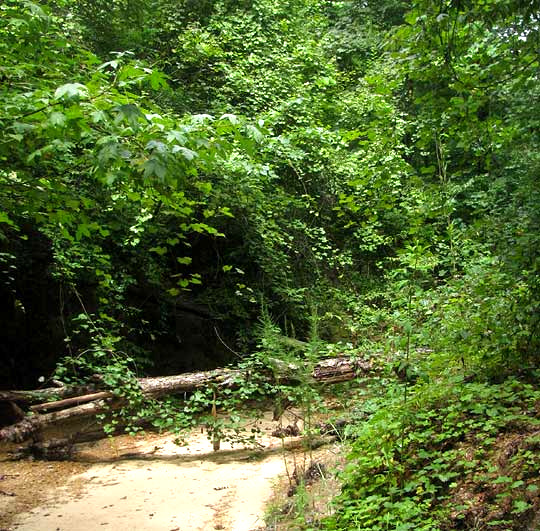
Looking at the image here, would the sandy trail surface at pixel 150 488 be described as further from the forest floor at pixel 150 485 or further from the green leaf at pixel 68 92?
the green leaf at pixel 68 92

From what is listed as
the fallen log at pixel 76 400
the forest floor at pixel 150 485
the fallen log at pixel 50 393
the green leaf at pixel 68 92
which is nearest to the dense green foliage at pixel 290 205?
the green leaf at pixel 68 92

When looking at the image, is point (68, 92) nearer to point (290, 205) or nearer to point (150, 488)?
point (150, 488)

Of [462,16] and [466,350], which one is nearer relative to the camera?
[462,16]

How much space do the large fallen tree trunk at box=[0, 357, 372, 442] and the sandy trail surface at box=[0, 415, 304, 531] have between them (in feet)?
1.78

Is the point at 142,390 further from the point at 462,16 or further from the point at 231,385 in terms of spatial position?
the point at 462,16

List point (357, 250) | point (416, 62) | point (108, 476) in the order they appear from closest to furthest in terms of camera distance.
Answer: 1. point (416, 62)
2. point (108, 476)
3. point (357, 250)

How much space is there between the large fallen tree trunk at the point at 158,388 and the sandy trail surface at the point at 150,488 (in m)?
0.54

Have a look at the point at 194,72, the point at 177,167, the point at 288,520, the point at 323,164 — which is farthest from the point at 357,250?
the point at 177,167

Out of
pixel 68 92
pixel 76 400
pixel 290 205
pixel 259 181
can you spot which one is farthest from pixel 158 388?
pixel 68 92

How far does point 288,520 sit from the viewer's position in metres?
4.35

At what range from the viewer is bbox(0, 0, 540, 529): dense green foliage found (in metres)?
3.36

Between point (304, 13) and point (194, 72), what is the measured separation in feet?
10.9

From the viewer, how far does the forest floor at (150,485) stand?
4.93 metres

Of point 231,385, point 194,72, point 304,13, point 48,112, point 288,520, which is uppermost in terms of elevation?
point 304,13
